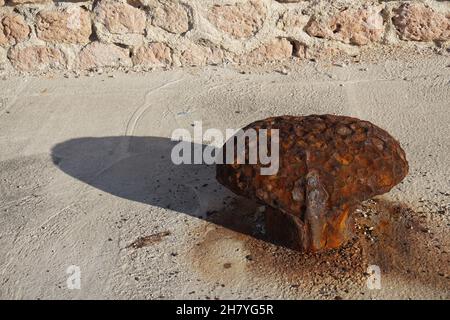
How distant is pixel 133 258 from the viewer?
240 cm

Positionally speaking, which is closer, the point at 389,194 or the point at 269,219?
the point at 269,219

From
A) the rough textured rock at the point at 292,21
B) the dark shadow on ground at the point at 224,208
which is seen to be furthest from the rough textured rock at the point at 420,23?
the dark shadow on ground at the point at 224,208

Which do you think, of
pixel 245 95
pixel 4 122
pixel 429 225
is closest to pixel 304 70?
pixel 245 95

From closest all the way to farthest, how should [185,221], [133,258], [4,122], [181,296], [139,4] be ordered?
[181,296] → [133,258] → [185,221] → [4,122] → [139,4]

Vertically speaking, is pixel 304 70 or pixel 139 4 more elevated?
pixel 139 4

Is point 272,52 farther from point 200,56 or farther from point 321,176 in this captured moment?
point 321,176

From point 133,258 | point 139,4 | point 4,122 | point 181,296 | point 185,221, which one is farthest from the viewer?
point 139,4

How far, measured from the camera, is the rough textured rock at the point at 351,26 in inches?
144

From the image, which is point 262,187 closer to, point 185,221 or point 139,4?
point 185,221

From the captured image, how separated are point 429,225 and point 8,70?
2.65 metres

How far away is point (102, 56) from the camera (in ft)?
12.4

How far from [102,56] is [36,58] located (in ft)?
1.33

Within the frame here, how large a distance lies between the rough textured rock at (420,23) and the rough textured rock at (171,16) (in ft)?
4.02

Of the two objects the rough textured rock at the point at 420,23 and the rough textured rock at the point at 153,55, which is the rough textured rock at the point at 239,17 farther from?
the rough textured rock at the point at 420,23
